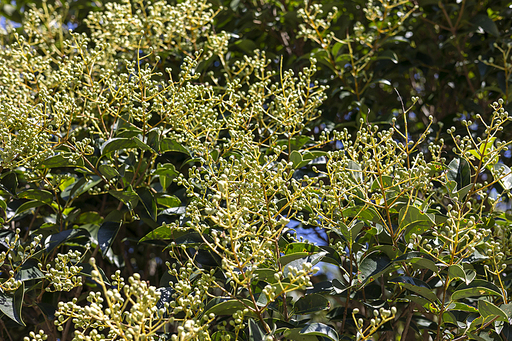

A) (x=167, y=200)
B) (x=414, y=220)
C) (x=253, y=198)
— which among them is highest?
(x=253, y=198)

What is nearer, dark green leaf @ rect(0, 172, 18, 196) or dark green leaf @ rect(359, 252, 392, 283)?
dark green leaf @ rect(359, 252, 392, 283)

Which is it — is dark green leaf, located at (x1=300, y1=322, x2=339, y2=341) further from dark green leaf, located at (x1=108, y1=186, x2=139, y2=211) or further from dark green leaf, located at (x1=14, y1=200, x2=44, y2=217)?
dark green leaf, located at (x1=14, y1=200, x2=44, y2=217)

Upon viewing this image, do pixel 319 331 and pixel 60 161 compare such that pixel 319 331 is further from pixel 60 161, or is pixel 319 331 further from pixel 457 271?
pixel 60 161

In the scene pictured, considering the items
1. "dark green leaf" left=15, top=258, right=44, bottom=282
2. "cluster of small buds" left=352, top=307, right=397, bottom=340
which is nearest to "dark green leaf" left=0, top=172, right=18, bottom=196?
"dark green leaf" left=15, top=258, right=44, bottom=282

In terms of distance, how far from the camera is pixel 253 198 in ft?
4.43

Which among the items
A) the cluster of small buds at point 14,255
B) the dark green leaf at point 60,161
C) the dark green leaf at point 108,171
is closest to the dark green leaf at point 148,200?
the dark green leaf at point 108,171

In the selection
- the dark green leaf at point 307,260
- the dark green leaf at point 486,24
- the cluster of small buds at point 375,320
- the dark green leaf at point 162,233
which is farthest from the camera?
the dark green leaf at point 486,24

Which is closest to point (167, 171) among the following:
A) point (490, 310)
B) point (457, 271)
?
point (457, 271)

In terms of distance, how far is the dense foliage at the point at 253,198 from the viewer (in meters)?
1.32

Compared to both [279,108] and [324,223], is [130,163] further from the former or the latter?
[324,223]

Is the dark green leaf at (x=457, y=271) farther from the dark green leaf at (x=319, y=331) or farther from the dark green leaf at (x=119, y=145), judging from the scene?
the dark green leaf at (x=119, y=145)

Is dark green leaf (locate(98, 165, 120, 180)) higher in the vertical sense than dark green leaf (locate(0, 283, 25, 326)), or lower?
higher

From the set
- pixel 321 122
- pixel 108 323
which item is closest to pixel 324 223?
pixel 108 323

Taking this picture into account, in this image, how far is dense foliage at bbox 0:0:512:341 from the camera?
4.33ft
